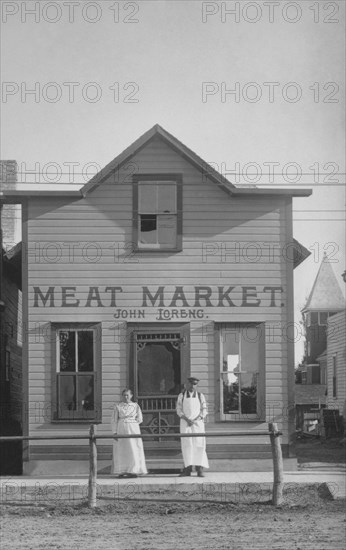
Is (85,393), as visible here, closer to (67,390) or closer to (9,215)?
(67,390)

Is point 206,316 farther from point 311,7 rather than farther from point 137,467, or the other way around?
point 311,7

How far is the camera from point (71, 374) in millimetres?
18891

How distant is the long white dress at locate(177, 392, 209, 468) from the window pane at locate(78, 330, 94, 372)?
1.86 meters

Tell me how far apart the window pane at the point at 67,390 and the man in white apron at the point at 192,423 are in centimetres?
198

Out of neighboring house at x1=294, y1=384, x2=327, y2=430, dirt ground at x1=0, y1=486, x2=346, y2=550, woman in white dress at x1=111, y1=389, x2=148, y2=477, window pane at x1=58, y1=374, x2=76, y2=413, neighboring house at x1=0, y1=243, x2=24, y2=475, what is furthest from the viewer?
neighboring house at x1=294, y1=384, x2=327, y2=430

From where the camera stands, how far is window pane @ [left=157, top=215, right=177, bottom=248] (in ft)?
63.4

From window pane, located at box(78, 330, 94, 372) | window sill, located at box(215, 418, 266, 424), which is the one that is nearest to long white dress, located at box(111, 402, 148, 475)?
window pane, located at box(78, 330, 94, 372)

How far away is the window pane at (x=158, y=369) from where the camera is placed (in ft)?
63.0

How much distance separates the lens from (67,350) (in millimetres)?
19047

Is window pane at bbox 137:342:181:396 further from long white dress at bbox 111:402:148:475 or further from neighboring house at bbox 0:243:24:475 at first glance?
neighboring house at bbox 0:243:24:475

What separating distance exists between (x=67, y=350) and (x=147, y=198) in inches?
122

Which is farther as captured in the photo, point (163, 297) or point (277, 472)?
point (163, 297)

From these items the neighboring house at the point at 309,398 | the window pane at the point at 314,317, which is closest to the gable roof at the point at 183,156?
the window pane at the point at 314,317

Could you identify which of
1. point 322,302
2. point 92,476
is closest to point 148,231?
point 322,302
